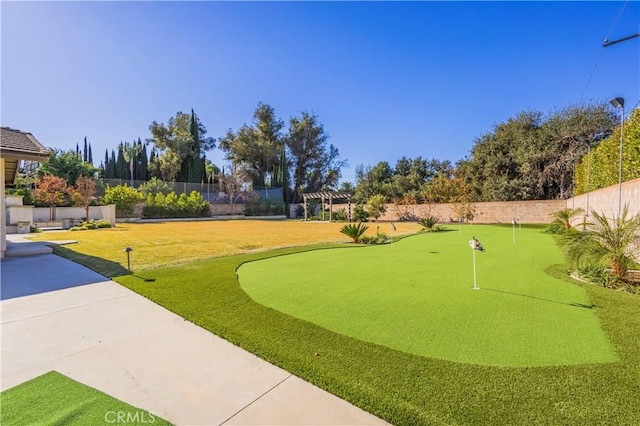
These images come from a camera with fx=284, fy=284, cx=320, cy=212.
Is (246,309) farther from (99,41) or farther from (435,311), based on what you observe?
(99,41)

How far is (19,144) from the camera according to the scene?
6898 millimetres

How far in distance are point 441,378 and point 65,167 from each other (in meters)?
30.6

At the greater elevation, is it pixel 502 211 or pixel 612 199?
pixel 612 199

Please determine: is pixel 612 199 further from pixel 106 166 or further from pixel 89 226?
pixel 106 166

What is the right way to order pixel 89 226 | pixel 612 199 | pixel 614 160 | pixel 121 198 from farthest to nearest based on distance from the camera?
pixel 121 198 → pixel 89 226 → pixel 614 160 → pixel 612 199

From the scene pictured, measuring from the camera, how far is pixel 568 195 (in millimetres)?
20234

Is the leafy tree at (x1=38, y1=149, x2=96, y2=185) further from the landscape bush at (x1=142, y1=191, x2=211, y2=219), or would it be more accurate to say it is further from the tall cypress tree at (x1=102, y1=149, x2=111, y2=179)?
the tall cypress tree at (x1=102, y1=149, x2=111, y2=179)

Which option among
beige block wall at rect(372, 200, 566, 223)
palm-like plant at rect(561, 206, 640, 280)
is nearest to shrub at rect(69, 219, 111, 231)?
palm-like plant at rect(561, 206, 640, 280)

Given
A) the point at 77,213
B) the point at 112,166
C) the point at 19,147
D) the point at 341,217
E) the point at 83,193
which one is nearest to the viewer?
the point at 19,147

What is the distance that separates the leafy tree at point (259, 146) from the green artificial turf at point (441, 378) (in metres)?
33.7

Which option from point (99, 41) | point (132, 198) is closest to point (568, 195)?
point (99, 41)

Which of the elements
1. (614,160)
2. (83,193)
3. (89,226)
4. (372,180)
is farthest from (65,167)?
(614,160)

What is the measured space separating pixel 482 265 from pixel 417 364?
4775 millimetres

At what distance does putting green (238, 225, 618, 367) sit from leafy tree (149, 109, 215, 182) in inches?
1198
